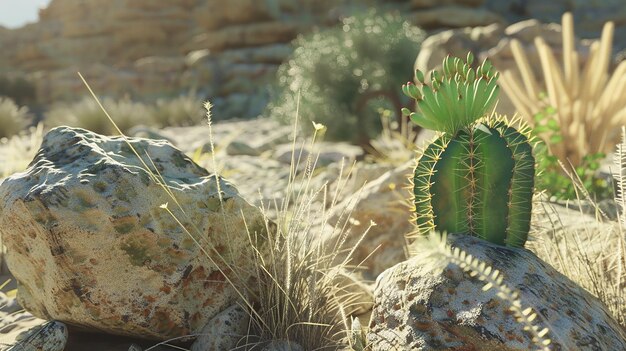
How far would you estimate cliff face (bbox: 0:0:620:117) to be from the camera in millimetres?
21359

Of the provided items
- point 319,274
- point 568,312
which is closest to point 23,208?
point 319,274

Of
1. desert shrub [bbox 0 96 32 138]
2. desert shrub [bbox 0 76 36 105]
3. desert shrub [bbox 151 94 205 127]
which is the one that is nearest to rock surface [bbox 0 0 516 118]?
desert shrub [bbox 0 76 36 105]

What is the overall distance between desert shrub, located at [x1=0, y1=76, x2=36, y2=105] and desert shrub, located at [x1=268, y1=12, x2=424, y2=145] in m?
13.2

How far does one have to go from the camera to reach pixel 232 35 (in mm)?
23000

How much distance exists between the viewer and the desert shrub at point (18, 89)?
20797 millimetres

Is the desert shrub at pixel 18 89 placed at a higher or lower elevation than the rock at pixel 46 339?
lower

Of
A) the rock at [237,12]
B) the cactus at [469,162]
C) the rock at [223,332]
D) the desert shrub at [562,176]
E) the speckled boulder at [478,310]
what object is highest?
Result: the cactus at [469,162]

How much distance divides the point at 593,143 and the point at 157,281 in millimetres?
3660

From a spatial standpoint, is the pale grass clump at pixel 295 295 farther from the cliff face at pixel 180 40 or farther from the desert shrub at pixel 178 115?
the cliff face at pixel 180 40

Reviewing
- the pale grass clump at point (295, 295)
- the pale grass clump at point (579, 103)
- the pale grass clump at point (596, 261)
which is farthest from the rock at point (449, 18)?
the pale grass clump at point (295, 295)

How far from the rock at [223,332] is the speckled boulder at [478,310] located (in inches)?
22.7

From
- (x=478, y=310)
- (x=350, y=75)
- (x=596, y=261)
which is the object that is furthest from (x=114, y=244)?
(x=350, y=75)

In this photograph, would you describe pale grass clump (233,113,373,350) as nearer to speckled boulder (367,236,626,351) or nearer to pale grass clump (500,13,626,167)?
speckled boulder (367,236,626,351)

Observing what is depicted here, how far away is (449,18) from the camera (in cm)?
2077
